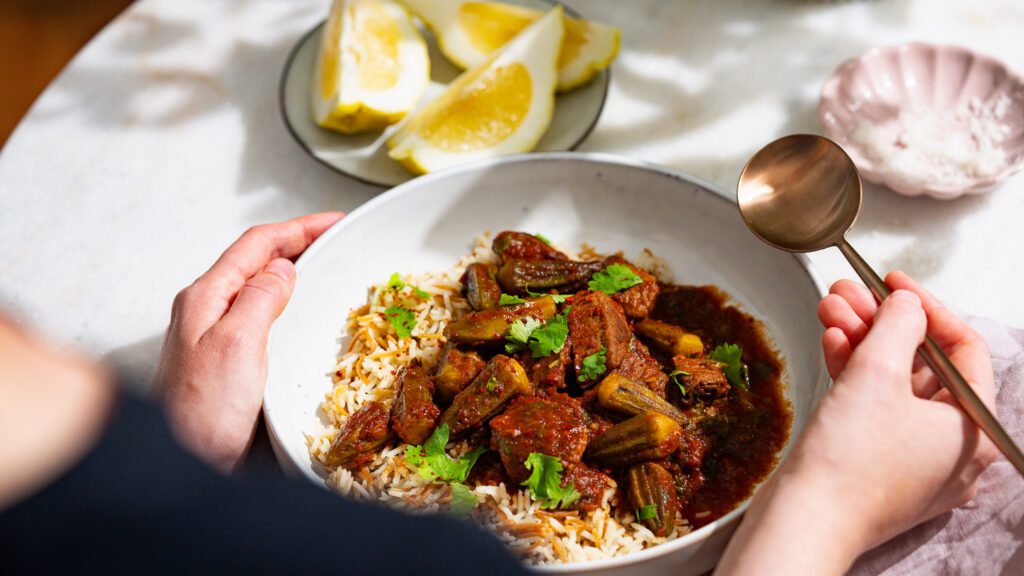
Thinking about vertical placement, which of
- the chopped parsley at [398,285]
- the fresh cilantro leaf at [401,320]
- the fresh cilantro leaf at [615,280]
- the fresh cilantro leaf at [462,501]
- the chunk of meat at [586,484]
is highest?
the fresh cilantro leaf at [615,280]

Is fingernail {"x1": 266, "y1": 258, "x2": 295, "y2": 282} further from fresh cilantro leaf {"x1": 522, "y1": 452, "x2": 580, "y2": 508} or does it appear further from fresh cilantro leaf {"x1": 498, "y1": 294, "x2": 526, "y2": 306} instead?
fresh cilantro leaf {"x1": 522, "y1": 452, "x2": 580, "y2": 508}

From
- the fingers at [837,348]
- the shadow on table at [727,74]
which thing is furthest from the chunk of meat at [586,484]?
the shadow on table at [727,74]

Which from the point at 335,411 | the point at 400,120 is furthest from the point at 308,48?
the point at 335,411

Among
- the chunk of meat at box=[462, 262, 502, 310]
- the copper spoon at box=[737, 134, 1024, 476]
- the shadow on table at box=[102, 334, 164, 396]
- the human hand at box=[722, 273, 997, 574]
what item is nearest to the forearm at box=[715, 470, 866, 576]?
the human hand at box=[722, 273, 997, 574]

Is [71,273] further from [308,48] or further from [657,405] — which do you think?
[657,405]

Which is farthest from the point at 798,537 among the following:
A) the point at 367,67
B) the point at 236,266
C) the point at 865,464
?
the point at 367,67

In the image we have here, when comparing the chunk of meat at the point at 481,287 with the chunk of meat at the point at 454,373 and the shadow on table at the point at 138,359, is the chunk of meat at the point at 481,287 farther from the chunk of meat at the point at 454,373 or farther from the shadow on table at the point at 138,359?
the shadow on table at the point at 138,359
